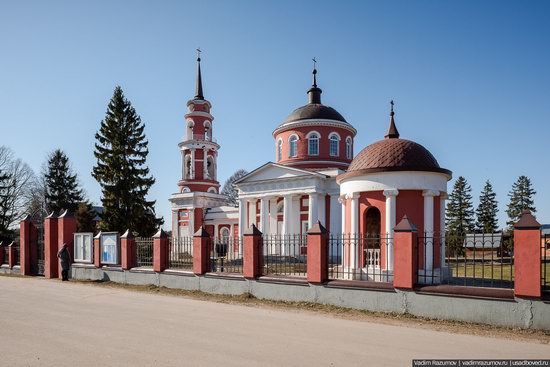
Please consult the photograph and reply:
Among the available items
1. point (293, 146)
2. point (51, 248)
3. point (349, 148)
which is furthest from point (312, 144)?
point (51, 248)

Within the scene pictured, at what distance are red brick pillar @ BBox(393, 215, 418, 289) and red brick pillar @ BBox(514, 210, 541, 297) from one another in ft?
7.12

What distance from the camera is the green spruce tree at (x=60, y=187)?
44.6m

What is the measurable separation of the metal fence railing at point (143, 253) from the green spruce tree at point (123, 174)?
661 inches

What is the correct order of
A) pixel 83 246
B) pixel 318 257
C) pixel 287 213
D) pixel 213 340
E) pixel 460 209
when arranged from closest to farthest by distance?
pixel 213 340 → pixel 318 257 → pixel 83 246 → pixel 287 213 → pixel 460 209

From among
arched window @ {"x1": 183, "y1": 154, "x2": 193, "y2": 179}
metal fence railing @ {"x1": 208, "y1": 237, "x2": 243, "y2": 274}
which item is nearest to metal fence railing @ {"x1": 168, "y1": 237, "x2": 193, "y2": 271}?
metal fence railing @ {"x1": 208, "y1": 237, "x2": 243, "y2": 274}

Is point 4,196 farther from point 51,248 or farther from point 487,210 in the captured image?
point 487,210

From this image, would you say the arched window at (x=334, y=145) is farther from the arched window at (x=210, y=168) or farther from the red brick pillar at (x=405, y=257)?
the red brick pillar at (x=405, y=257)

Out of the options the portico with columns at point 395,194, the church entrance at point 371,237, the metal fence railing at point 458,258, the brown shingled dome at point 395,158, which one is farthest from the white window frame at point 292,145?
the metal fence railing at point 458,258

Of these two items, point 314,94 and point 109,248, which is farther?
point 314,94

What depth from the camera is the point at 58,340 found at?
7324 millimetres

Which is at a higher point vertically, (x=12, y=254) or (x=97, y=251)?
(x=97, y=251)

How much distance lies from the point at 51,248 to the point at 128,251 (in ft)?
18.7

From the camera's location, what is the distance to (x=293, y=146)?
33906mm

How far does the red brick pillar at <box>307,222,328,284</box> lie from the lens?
1137 centimetres
